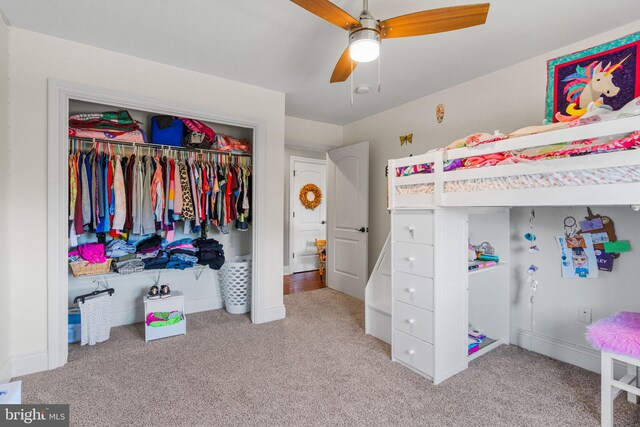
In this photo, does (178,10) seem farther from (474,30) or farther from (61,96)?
(474,30)

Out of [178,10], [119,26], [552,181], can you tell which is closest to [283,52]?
[178,10]

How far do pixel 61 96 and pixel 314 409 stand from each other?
110 inches

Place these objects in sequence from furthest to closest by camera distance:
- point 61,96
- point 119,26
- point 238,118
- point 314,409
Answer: point 238,118 < point 61,96 < point 119,26 < point 314,409

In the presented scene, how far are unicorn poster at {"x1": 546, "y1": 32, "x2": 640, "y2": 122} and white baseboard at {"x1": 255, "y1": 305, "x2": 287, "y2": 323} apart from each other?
113 inches

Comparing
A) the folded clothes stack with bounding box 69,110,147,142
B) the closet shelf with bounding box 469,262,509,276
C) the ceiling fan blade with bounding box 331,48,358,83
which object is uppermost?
the ceiling fan blade with bounding box 331,48,358,83

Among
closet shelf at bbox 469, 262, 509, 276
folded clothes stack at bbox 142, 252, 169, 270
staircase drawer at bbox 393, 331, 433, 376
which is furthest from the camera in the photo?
folded clothes stack at bbox 142, 252, 169, 270

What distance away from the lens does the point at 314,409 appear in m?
1.82

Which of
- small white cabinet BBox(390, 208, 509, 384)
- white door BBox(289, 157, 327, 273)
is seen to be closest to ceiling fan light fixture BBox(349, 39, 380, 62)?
small white cabinet BBox(390, 208, 509, 384)

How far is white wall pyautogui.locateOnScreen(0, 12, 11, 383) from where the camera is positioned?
6.71ft

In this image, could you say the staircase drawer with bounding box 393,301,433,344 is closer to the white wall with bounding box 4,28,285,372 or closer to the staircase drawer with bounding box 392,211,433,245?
the staircase drawer with bounding box 392,211,433,245

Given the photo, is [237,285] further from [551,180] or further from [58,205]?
[551,180]

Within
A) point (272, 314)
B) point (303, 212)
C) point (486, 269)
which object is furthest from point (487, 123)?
point (303, 212)

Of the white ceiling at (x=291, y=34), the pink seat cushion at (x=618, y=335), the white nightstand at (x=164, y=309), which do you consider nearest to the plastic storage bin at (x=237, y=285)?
the white nightstand at (x=164, y=309)

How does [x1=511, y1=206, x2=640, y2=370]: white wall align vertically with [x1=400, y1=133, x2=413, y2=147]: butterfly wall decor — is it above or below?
below
